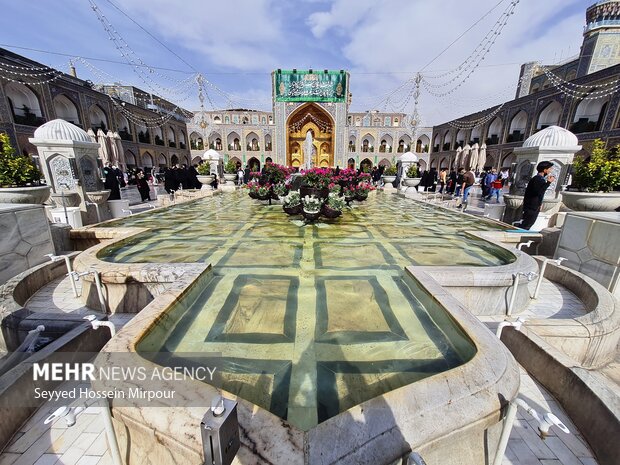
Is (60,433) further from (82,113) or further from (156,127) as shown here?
(156,127)

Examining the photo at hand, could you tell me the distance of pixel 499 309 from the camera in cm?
299

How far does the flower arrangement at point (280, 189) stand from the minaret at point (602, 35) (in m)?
26.3

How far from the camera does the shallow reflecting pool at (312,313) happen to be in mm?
1694

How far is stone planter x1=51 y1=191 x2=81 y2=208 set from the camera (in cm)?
625

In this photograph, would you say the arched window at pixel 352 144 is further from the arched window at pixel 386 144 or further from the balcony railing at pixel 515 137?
the balcony railing at pixel 515 137

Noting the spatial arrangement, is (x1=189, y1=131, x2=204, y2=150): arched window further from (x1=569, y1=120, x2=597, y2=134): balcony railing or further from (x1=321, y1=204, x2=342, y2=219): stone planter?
(x1=569, y1=120, x2=597, y2=134): balcony railing

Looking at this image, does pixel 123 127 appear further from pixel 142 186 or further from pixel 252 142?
pixel 142 186

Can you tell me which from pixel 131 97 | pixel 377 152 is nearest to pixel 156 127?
pixel 131 97

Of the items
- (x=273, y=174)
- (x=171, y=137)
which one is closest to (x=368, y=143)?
(x=171, y=137)

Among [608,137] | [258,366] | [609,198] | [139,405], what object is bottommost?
[258,366]

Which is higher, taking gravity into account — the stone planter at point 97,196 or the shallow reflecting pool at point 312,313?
the stone planter at point 97,196

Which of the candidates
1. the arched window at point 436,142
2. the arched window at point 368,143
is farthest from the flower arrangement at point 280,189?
the arched window at point 436,142

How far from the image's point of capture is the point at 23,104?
15391 millimetres

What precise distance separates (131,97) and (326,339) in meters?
31.8
